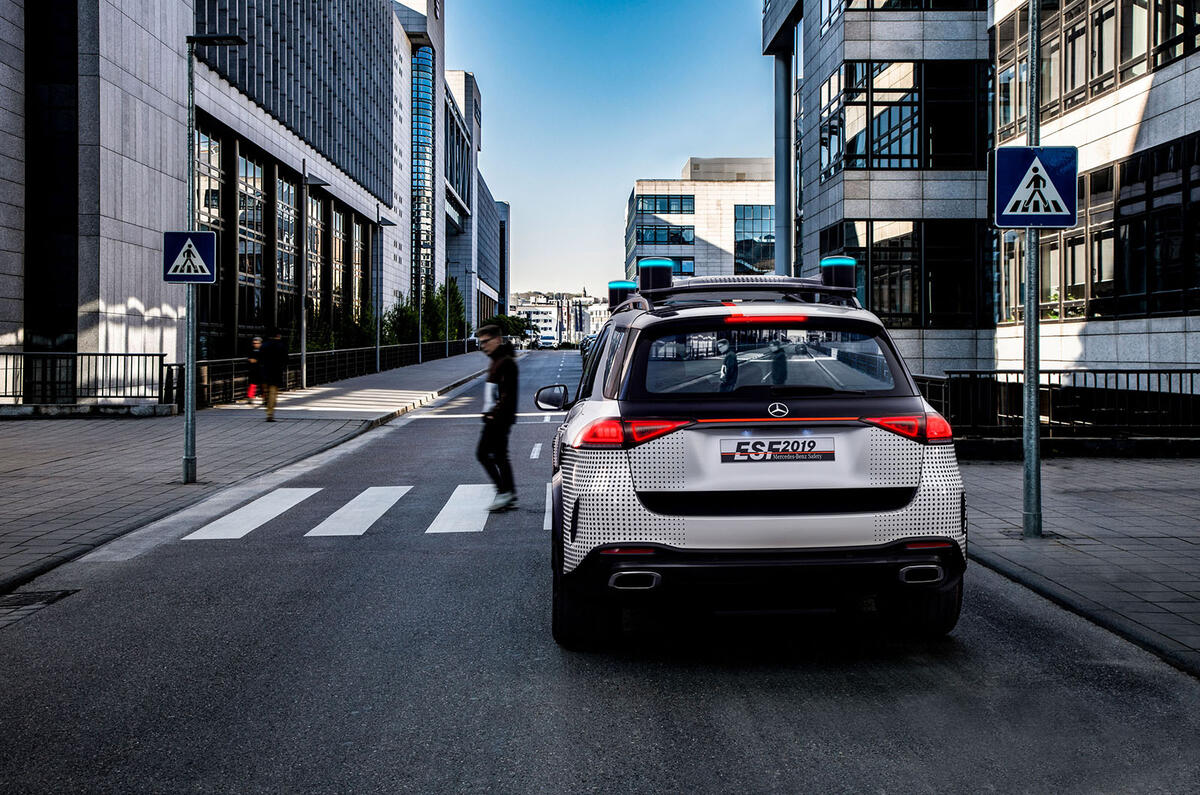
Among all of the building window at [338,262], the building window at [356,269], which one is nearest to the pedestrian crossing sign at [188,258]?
the building window at [338,262]

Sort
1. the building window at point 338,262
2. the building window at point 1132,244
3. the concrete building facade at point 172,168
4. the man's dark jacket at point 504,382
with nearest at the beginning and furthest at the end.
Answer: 1. the man's dark jacket at point 504,382
2. the building window at point 1132,244
3. the concrete building facade at point 172,168
4. the building window at point 338,262

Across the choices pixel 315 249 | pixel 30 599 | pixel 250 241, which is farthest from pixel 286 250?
pixel 30 599

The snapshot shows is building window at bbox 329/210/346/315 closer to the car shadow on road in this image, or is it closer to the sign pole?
the sign pole

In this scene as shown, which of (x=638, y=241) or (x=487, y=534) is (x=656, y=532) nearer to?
(x=487, y=534)

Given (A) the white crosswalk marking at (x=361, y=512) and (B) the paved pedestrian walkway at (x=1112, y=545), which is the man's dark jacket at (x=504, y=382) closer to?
(A) the white crosswalk marking at (x=361, y=512)

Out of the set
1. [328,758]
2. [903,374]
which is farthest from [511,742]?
[903,374]

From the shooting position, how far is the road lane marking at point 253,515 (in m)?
8.85

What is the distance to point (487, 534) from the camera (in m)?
8.66

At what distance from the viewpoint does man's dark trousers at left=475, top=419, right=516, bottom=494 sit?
10.1m

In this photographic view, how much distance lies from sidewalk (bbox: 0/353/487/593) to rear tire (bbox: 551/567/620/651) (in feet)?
13.5

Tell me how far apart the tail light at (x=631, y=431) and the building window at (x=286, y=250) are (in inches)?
1528

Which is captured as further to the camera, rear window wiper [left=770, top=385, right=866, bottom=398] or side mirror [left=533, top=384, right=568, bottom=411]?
side mirror [left=533, top=384, right=568, bottom=411]

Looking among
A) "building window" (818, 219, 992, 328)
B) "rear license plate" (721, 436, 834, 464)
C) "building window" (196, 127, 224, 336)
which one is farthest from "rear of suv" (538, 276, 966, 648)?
"building window" (196, 127, 224, 336)

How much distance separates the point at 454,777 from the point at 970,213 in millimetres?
30389
